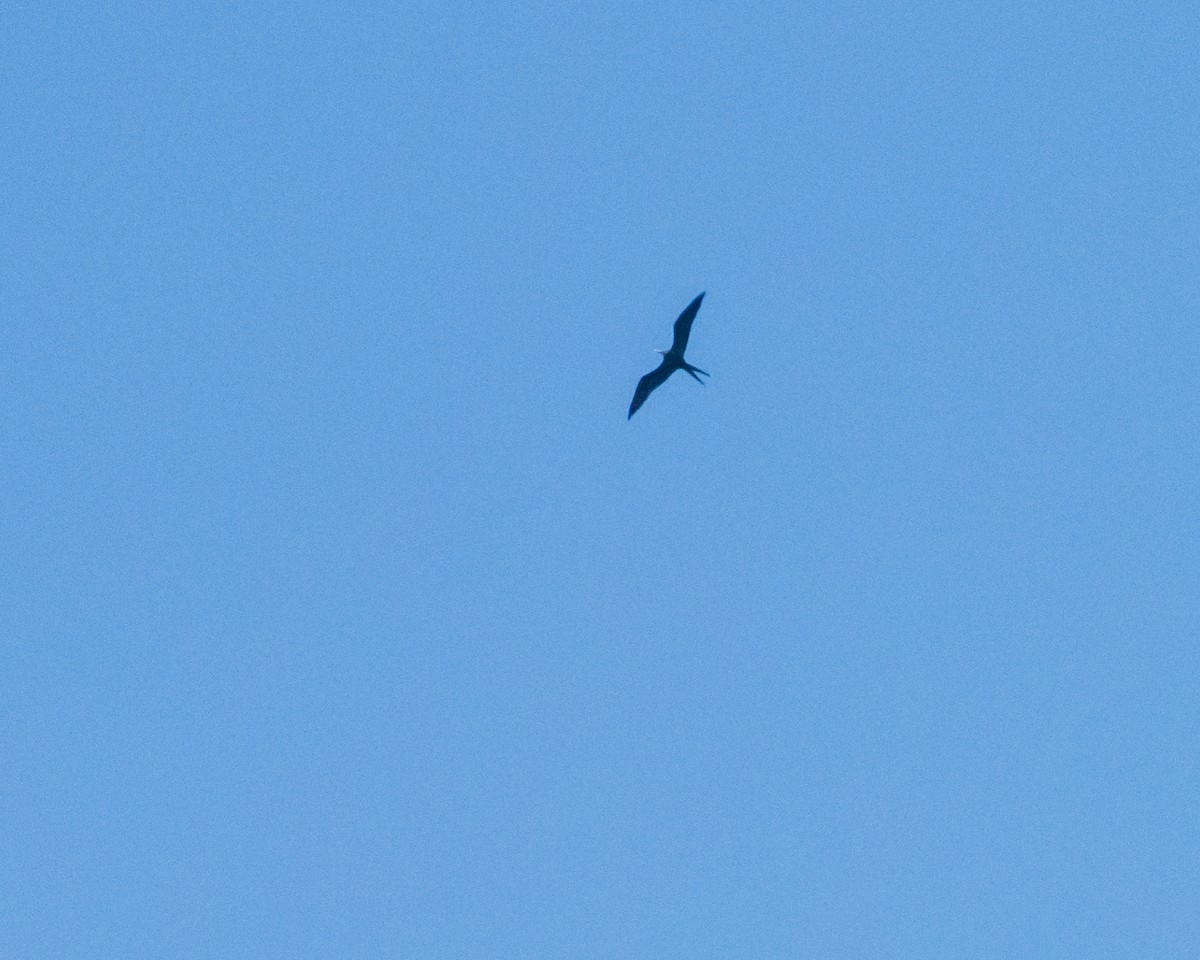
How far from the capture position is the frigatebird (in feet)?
209

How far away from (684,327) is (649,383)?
1798mm

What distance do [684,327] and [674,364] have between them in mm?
1015

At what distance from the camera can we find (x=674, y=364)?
2542 inches

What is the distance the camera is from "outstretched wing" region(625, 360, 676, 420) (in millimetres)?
64750

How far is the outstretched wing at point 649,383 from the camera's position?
64.8 metres

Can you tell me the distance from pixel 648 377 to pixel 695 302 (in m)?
2.27

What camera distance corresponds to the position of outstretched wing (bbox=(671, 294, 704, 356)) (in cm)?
6366

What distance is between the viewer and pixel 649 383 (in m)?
65.1

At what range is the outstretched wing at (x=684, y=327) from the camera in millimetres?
63656

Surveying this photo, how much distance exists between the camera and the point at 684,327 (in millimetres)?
63875

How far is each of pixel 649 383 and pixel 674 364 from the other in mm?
840

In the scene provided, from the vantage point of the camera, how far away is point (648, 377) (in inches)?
2564

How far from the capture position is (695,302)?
63.7 metres
